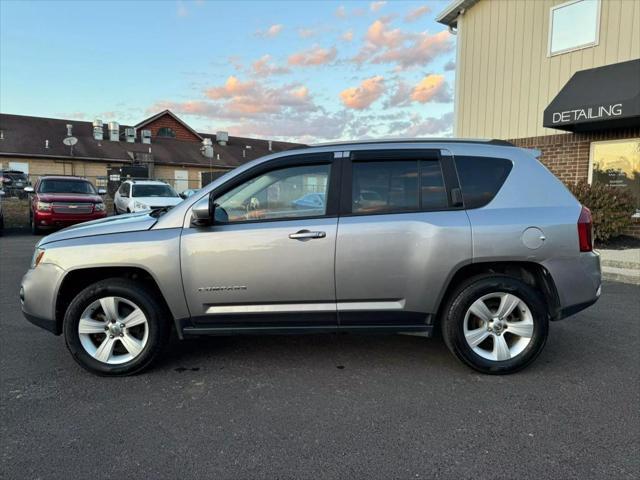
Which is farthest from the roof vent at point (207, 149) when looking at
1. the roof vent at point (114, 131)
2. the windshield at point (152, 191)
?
the windshield at point (152, 191)

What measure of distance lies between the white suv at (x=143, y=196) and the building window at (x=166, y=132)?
2616 centimetres

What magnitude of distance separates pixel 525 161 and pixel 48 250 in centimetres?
393

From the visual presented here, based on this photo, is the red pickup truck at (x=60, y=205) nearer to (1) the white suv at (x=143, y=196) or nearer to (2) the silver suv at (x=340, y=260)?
(1) the white suv at (x=143, y=196)

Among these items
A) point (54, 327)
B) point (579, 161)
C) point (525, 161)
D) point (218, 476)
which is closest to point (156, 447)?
point (218, 476)

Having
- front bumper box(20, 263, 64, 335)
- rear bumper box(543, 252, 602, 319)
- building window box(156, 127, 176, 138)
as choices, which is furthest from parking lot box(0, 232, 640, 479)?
building window box(156, 127, 176, 138)

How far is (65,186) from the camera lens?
47.3 feet

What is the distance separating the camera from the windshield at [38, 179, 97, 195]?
1411 centimetres

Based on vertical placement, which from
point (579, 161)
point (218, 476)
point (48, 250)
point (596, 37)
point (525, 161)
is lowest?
point (218, 476)

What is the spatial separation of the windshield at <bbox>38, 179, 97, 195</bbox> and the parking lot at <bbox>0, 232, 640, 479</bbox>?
11200 mm

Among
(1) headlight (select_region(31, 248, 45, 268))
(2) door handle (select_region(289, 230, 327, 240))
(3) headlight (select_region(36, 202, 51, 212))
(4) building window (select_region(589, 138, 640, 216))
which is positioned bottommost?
(1) headlight (select_region(31, 248, 45, 268))

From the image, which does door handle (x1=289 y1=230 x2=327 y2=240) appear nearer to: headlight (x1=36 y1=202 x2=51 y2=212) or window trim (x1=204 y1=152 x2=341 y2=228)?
window trim (x1=204 y1=152 x2=341 y2=228)

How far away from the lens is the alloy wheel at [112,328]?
366 cm

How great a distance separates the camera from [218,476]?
2451mm

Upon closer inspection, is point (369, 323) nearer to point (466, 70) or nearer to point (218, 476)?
point (218, 476)
